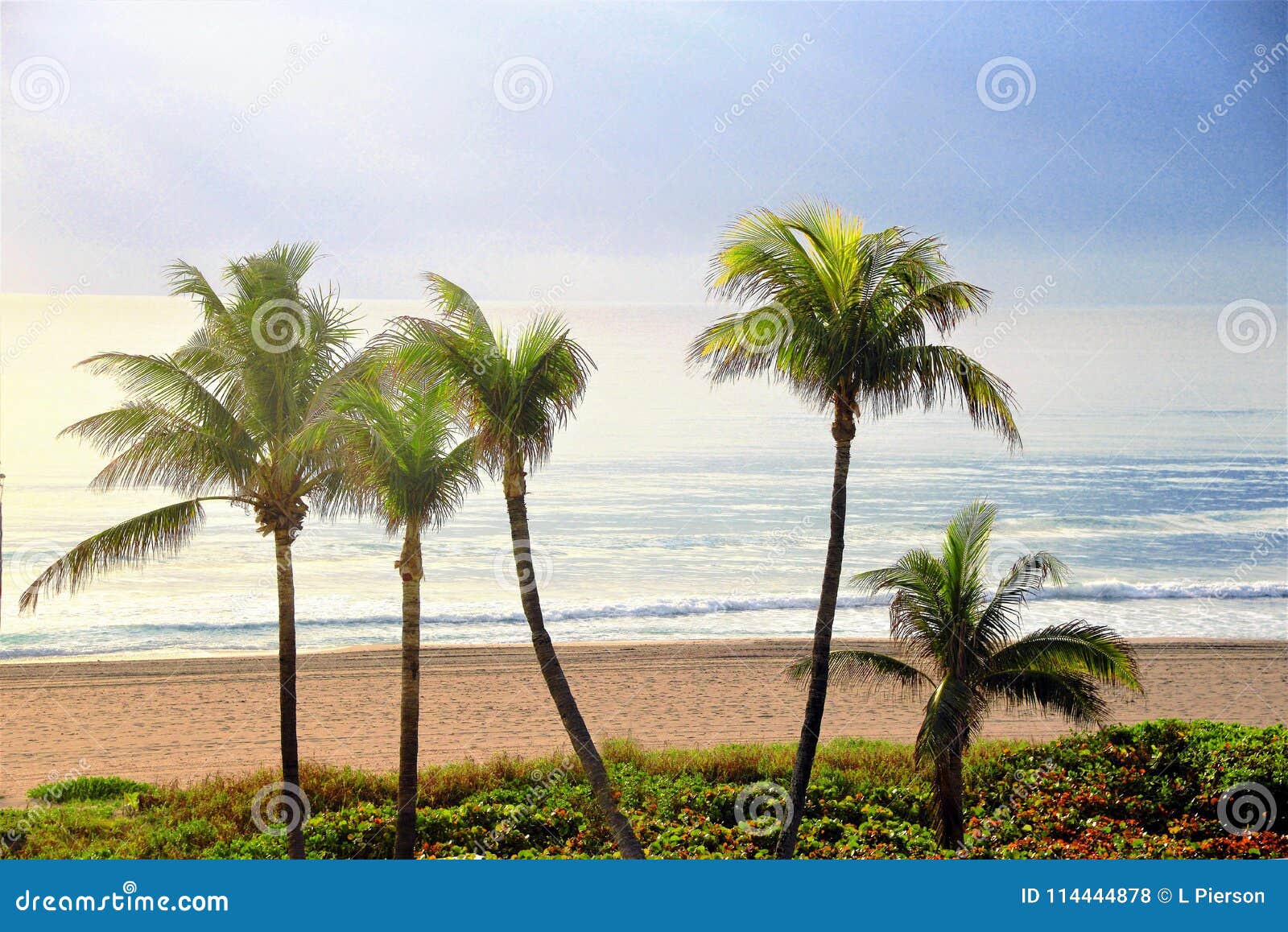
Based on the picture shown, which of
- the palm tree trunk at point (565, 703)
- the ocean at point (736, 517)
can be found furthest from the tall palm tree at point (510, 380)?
the ocean at point (736, 517)

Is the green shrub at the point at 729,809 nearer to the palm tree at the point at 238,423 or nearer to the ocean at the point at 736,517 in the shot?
the palm tree at the point at 238,423

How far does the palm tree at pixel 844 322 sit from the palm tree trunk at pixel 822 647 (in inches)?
1.2

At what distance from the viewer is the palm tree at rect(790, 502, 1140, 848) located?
12320 millimetres

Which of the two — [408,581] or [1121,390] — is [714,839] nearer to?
[408,581]

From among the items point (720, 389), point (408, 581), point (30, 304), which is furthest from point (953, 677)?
point (30, 304)

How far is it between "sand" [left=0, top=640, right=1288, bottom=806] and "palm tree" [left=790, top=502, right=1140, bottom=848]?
8.06 m

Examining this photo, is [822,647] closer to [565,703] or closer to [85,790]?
[565,703]

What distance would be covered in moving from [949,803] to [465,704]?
13180mm

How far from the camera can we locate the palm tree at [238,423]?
1211cm

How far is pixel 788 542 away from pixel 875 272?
1507 inches

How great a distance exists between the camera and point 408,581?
1175cm

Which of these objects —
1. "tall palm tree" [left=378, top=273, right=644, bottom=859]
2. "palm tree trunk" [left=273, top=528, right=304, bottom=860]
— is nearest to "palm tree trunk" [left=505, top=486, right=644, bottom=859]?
"tall palm tree" [left=378, top=273, right=644, bottom=859]

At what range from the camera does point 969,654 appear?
12.8 metres

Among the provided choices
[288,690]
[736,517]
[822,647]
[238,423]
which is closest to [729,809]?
[822,647]
